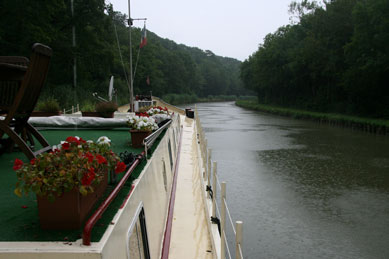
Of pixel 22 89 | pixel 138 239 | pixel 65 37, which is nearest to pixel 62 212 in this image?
pixel 138 239

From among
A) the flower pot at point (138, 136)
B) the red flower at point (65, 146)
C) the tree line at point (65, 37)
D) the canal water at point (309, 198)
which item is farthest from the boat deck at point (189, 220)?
the tree line at point (65, 37)

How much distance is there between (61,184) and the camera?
85.9 inches

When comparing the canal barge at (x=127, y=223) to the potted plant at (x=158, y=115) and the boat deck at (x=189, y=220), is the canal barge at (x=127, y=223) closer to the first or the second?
the boat deck at (x=189, y=220)

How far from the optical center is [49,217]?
92.0 inches

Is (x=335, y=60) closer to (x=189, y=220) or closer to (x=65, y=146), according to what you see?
(x=189, y=220)

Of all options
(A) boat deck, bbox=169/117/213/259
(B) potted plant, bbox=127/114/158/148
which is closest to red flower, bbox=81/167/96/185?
(A) boat deck, bbox=169/117/213/259

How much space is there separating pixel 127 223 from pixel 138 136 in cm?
321

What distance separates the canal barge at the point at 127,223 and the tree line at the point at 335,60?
29.1 meters

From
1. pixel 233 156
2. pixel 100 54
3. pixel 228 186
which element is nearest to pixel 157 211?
pixel 228 186

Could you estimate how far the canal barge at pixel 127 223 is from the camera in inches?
81.4

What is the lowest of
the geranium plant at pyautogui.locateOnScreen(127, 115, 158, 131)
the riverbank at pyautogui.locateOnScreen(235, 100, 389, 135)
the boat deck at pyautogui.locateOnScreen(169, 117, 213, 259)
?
the riverbank at pyautogui.locateOnScreen(235, 100, 389, 135)

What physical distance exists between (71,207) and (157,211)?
233cm

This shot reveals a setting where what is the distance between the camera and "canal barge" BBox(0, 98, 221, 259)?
207cm

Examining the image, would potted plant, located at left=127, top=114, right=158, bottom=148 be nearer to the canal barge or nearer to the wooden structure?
the canal barge
